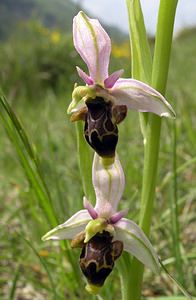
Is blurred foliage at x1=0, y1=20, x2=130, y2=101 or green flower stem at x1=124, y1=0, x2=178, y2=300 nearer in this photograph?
green flower stem at x1=124, y1=0, x2=178, y2=300

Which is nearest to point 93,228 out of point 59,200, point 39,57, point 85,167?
point 85,167

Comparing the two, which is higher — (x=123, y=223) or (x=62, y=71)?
(x=123, y=223)

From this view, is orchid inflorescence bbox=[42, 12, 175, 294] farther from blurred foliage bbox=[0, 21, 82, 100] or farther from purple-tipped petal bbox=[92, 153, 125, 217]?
blurred foliage bbox=[0, 21, 82, 100]

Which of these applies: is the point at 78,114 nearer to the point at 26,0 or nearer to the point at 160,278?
the point at 160,278

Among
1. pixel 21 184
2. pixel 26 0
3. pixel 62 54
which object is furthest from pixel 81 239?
pixel 26 0

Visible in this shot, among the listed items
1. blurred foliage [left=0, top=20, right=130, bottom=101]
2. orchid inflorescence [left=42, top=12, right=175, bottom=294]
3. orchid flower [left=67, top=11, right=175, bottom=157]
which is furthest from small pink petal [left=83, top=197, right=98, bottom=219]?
blurred foliage [left=0, top=20, right=130, bottom=101]

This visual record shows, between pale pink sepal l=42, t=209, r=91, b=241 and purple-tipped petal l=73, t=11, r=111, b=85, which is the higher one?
purple-tipped petal l=73, t=11, r=111, b=85

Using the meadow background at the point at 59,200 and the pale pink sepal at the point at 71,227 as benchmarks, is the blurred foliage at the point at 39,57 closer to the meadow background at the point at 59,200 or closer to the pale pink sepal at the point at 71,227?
the meadow background at the point at 59,200
